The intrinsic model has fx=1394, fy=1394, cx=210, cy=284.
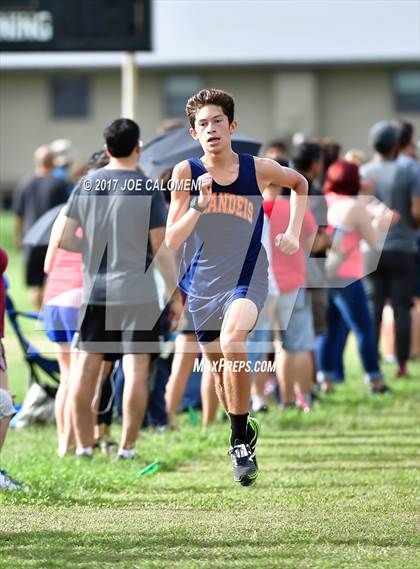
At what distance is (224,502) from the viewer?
715 centimetres

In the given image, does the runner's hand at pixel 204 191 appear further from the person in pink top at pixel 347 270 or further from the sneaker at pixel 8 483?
the person in pink top at pixel 347 270

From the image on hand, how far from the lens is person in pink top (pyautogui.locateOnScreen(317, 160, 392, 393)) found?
1112 cm

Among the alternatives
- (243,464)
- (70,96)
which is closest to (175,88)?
(70,96)

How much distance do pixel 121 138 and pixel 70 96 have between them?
34747mm

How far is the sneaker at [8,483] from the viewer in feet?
23.8

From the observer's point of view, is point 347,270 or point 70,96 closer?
point 347,270

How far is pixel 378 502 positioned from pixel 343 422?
333cm

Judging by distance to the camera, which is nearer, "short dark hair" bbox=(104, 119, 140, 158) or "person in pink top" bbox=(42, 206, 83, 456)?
"short dark hair" bbox=(104, 119, 140, 158)

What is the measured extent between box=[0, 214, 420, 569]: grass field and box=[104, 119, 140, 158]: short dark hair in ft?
6.15

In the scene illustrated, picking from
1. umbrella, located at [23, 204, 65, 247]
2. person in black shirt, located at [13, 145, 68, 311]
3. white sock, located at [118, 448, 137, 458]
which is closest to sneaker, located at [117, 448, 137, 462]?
white sock, located at [118, 448, 137, 458]

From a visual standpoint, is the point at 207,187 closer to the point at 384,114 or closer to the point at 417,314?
the point at 417,314

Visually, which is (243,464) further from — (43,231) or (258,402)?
(258,402)

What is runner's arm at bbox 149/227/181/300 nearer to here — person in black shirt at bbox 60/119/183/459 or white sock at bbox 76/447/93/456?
person in black shirt at bbox 60/119/183/459

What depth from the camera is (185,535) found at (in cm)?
624
